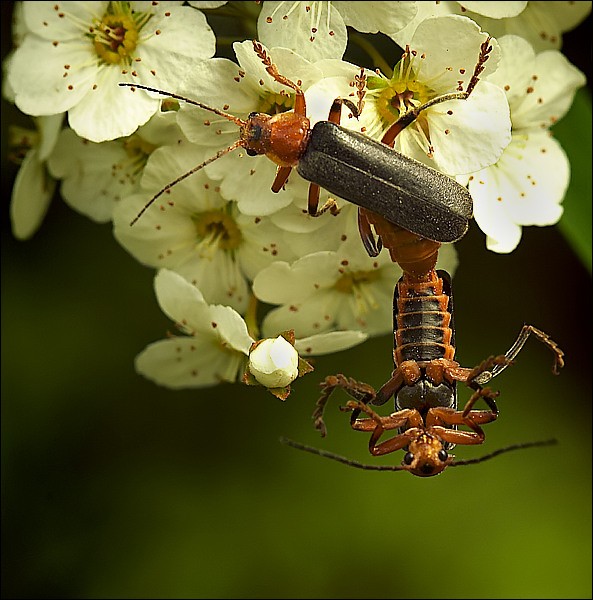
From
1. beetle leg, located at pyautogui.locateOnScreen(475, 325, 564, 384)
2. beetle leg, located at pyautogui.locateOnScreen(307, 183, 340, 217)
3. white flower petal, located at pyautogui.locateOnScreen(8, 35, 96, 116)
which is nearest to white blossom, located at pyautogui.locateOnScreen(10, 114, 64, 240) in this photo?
white flower petal, located at pyautogui.locateOnScreen(8, 35, 96, 116)

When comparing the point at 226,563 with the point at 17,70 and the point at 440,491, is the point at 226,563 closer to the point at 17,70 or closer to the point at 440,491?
the point at 440,491

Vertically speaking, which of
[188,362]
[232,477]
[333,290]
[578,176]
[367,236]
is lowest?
[232,477]

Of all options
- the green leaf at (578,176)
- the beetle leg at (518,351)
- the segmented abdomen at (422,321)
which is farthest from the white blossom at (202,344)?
the green leaf at (578,176)

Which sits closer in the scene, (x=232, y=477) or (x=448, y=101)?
(x=448, y=101)

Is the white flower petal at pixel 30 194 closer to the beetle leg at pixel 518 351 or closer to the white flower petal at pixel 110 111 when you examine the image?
the white flower petal at pixel 110 111

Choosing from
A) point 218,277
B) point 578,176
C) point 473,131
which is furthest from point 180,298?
point 578,176

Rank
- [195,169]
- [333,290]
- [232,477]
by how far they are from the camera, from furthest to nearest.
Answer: [232,477] → [333,290] → [195,169]

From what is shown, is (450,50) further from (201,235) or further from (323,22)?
(201,235)
